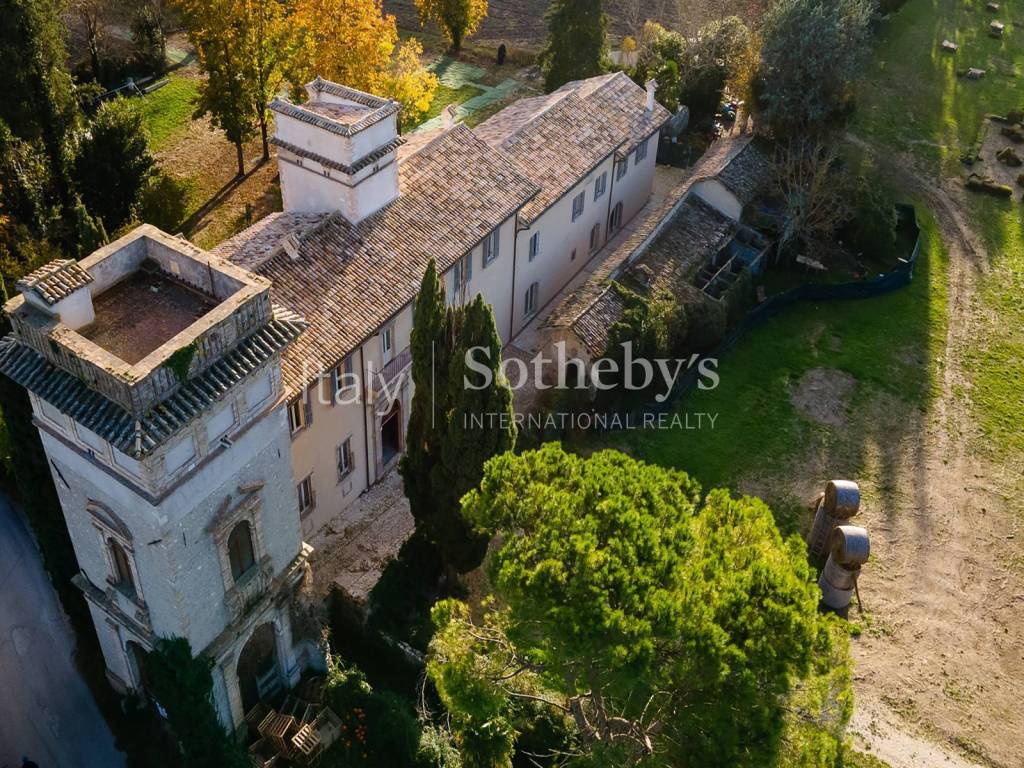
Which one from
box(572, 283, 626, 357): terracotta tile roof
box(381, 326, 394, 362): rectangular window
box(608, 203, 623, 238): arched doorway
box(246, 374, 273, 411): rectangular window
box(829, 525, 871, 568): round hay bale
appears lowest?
box(829, 525, 871, 568): round hay bale

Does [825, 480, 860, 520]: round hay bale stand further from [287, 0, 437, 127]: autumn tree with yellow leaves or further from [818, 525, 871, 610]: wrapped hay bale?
[287, 0, 437, 127]: autumn tree with yellow leaves

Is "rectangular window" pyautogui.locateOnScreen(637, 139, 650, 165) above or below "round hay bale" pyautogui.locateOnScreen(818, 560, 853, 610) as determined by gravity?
above

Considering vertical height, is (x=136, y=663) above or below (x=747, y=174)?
below

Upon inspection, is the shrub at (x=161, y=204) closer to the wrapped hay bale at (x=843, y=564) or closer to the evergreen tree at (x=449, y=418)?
the evergreen tree at (x=449, y=418)

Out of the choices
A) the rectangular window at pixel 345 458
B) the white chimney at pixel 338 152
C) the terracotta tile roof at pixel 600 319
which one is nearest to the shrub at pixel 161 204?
the white chimney at pixel 338 152

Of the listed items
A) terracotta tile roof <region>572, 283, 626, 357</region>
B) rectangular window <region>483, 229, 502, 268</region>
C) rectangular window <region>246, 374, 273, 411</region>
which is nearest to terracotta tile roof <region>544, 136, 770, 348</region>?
terracotta tile roof <region>572, 283, 626, 357</region>

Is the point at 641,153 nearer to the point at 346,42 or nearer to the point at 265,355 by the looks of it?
the point at 346,42

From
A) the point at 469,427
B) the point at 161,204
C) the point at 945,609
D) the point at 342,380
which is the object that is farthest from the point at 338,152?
the point at 945,609
